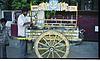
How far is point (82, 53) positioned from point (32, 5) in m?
1.32

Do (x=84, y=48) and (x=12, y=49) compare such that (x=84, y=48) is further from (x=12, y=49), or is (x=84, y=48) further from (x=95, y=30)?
(x=12, y=49)

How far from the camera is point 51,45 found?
10.2 metres

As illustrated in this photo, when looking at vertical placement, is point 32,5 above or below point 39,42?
above

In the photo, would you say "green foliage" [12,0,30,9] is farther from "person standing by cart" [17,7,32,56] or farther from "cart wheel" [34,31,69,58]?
"cart wheel" [34,31,69,58]

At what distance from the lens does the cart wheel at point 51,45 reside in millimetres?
10141

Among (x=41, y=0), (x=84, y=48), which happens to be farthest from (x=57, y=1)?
(x=84, y=48)

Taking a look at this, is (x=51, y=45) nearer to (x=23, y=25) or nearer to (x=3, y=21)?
(x=23, y=25)

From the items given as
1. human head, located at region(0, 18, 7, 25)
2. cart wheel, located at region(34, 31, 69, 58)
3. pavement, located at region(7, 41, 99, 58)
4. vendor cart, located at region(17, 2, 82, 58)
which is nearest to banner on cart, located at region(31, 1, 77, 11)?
vendor cart, located at region(17, 2, 82, 58)

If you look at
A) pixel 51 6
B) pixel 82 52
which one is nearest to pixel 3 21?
pixel 51 6

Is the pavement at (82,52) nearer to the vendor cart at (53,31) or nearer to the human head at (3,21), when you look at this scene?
the vendor cart at (53,31)

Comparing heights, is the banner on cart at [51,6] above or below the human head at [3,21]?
above

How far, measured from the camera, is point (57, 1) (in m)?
10.2

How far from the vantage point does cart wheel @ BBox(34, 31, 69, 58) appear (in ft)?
33.3

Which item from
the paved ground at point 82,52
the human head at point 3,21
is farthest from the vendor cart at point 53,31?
the human head at point 3,21
